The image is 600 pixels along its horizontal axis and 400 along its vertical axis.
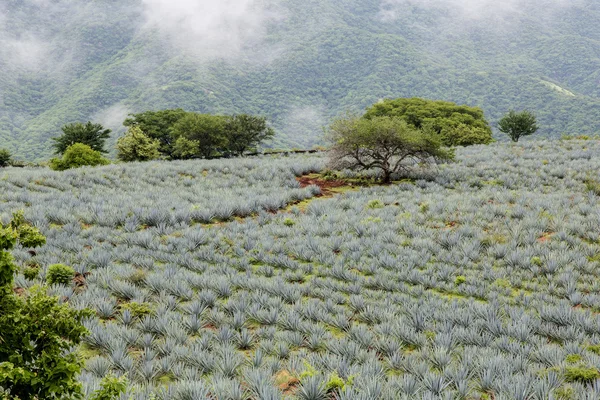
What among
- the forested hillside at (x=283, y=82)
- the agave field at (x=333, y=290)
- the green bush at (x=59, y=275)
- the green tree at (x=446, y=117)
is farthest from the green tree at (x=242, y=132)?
the forested hillside at (x=283, y=82)

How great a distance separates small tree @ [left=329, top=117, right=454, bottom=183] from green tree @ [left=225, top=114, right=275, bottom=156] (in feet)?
102

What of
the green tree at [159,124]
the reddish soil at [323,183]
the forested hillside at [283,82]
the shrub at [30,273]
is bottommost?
the shrub at [30,273]

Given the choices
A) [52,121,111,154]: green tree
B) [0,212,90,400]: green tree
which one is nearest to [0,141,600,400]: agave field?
[0,212,90,400]: green tree

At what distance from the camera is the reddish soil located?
16.5 metres

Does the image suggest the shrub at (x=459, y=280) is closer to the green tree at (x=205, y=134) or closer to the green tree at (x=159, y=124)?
the green tree at (x=205, y=134)

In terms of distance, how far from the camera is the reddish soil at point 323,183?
54.2 feet

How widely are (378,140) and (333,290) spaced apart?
35.9 ft

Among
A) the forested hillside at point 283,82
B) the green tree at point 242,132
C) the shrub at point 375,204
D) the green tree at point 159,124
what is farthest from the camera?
the forested hillside at point 283,82

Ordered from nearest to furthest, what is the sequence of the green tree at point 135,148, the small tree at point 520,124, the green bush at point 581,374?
the green bush at point 581,374 → the green tree at point 135,148 → the small tree at point 520,124

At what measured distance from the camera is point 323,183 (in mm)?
18250

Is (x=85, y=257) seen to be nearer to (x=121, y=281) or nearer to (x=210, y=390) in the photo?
(x=121, y=281)

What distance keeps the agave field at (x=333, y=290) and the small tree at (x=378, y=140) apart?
3.30 metres

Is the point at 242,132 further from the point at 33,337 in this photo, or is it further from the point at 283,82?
the point at 283,82

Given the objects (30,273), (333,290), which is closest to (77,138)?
(30,273)
